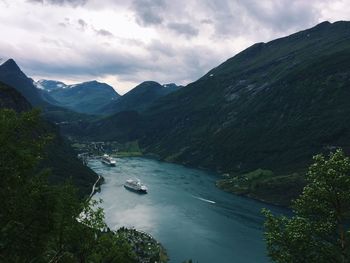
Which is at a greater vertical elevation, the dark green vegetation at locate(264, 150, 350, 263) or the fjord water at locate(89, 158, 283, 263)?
the dark green vegetation at locate(264, 150, 350, 263)

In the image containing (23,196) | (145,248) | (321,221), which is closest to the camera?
(23,196)

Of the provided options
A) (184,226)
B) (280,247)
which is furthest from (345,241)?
(184,226)

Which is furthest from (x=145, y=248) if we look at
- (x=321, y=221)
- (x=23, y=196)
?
(x=23, y=196)

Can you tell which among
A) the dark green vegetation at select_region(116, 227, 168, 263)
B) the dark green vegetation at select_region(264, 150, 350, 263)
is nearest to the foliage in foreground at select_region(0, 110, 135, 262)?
the dark green vegetation at select_region(264, 150, 350, 263)

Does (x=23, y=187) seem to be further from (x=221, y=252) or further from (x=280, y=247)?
(x=221, y=252)

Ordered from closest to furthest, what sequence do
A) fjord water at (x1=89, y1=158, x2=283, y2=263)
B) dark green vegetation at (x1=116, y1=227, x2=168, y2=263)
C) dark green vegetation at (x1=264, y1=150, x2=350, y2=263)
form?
dark green vegetation at (x1=264, y1=150, x2=350, y2=263)
dark green vegetation at (x1=116, y1=227, x2=168, y2=263)
fjord water at (x1=89, y1=158, x2=283, y2=263)

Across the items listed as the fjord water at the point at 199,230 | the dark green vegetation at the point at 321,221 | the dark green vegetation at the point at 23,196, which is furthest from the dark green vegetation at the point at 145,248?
the dark green vegetation at the point at 23,196

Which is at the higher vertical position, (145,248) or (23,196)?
(23,196)

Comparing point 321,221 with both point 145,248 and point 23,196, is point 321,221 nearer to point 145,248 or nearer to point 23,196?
point 23,196

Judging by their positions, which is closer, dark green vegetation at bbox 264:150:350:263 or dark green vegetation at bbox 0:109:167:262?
dark green vegetation at bbox 0:109:167:262

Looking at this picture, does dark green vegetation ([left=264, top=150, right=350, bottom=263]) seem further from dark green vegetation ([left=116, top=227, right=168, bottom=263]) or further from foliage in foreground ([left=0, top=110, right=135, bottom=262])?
dark green vegetation ([left=116, top=227, right=168, bottom=263])
